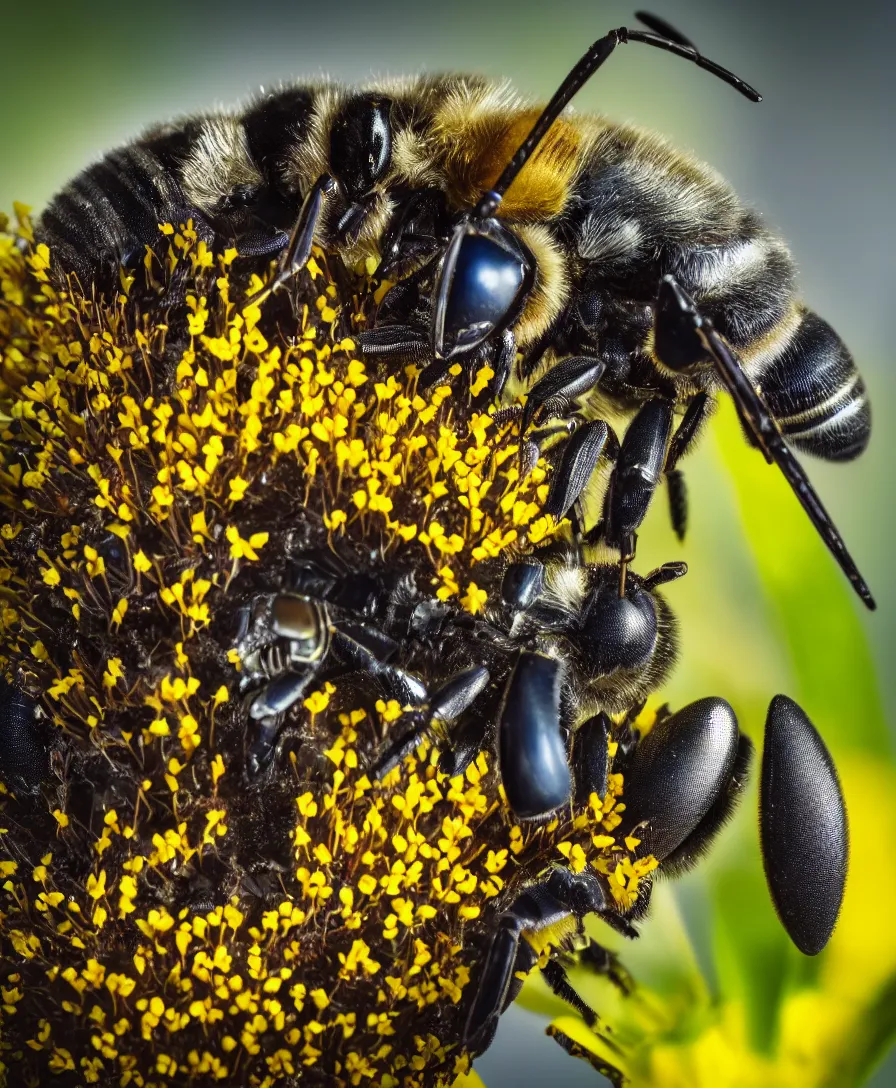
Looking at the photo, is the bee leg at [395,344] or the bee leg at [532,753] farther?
the bee leg at [395,344]

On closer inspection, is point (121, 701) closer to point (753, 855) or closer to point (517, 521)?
point (517, 521)

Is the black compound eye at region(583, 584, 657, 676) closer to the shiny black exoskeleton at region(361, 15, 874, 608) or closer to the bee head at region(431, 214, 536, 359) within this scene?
the shiny black exoskeleton at region(361, 15, 874, 608)

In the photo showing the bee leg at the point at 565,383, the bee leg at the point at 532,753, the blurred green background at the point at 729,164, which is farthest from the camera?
the blurred green background at the point at 729,164

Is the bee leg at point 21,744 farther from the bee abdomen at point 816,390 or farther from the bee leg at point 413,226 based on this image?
the bee abdomen at point 816,390

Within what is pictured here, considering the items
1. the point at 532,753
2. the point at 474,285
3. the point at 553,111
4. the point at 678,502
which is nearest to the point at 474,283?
the point at 474,285

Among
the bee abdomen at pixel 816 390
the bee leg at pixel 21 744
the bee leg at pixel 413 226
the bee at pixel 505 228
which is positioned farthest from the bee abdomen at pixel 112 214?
the bee abdomen at pixel 816 390

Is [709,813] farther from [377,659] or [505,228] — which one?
[505,228]

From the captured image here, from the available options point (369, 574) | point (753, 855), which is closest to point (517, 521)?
point (369, 574)
